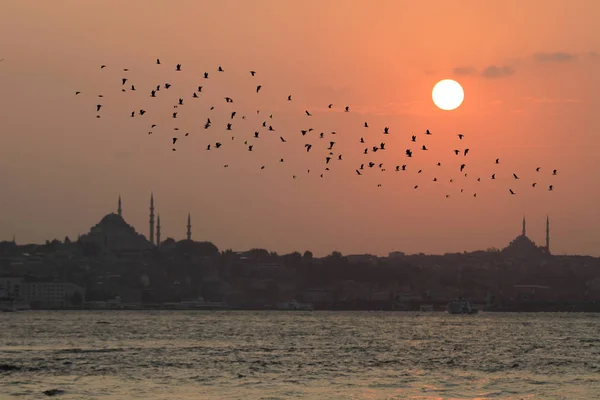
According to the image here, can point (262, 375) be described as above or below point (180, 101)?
below

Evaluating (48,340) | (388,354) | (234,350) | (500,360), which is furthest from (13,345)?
(500,360)

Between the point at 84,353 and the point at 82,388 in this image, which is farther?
the point at 84,353

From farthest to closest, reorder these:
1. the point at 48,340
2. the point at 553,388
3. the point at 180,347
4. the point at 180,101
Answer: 1. the point at 48,340
2. the point at 180,347
3. the point at 553,388
4. the point at 180,101

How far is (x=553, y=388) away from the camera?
5631 cm

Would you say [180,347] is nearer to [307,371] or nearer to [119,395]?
[307,371]

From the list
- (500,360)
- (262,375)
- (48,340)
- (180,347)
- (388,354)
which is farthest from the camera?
(48,340)

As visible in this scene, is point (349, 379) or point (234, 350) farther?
point (234, 350)

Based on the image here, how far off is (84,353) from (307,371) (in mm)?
19466

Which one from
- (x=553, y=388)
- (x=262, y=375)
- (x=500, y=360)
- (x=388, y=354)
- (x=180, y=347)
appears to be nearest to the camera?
(x=553, y=388)

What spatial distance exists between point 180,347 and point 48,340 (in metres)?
15.0

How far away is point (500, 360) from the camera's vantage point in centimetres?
7406

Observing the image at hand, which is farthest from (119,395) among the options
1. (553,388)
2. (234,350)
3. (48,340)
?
(48,340)

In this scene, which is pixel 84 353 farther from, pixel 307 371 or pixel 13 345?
pixel 307 371

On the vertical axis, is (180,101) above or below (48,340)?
above
